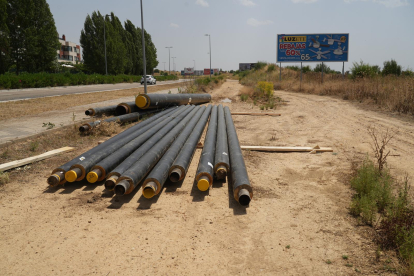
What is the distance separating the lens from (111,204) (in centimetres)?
478

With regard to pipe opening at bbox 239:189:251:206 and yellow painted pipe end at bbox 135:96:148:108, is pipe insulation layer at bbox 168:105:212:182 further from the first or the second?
yellow painted pipe end at bbox 135:96:148:108

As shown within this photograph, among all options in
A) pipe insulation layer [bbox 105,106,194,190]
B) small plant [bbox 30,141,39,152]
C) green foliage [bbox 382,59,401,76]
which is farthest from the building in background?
pipe insulation layer [bbox 105,106,194,190]

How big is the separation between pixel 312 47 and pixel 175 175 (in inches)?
1134

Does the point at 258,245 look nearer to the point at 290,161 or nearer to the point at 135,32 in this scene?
the point at 290,161

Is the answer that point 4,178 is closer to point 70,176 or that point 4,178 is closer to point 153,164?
point 70,176

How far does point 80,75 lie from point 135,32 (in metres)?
34.8

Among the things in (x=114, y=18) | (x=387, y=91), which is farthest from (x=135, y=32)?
(x=387, y=91)

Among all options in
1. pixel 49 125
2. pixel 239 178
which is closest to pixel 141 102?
pixel 49 125

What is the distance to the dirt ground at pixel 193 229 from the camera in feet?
10.8

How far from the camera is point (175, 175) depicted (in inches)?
209

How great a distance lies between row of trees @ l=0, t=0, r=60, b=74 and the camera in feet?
113

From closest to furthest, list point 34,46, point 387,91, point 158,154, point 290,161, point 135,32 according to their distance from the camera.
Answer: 1. point 158,154
2. point 290,161
3. point 387,91
4. point 34,46
5. point 135,32

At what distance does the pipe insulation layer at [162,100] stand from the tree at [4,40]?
28.3 metres

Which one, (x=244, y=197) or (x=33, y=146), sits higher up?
(x=33, y=146)
